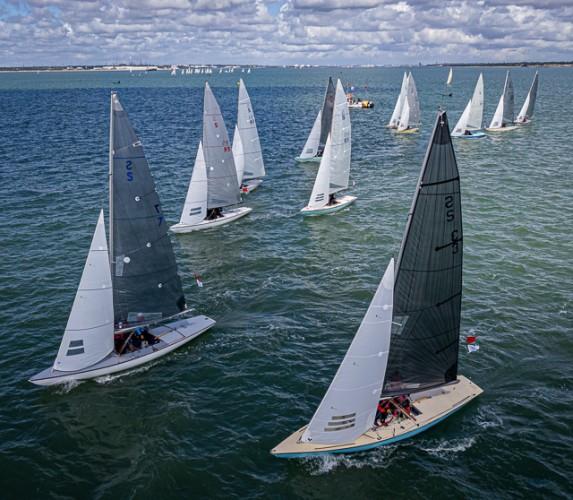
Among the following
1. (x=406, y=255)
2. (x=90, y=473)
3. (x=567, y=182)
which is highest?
(x=406, y=255)

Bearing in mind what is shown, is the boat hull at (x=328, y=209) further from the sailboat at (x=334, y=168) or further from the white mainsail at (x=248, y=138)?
the white mainsail at (x=248, y=138)

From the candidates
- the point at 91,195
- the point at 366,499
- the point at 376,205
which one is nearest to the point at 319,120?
the point at 376,205

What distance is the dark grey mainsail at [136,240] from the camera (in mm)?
25500

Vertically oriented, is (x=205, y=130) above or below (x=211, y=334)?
above

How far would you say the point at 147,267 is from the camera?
2852 centimetres

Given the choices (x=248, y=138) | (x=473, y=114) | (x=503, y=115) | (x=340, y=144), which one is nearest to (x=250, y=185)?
(x=248, y=138)

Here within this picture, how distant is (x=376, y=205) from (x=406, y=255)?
35.5 m

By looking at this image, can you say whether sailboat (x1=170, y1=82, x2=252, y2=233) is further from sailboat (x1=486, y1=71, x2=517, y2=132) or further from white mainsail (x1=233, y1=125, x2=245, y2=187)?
sailboat (x1=486, y1=71, x2=517, y2=132)

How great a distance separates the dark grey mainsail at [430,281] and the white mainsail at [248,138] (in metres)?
39.9

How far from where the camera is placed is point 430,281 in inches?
830

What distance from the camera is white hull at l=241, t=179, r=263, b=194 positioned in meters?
58.9

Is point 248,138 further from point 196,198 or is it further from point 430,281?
point 430,281

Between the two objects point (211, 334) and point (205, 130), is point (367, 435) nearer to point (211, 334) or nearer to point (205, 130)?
point (211, 334)

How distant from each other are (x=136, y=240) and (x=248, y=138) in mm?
33755
